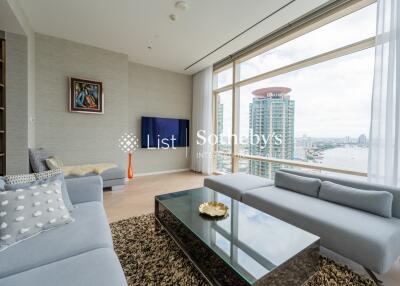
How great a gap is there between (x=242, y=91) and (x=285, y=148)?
1.75 metres

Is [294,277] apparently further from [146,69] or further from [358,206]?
[146,69]

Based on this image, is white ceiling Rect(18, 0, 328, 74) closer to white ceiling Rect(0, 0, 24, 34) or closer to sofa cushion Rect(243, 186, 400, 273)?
white ceiling Rect(0, 0, 24, 34)

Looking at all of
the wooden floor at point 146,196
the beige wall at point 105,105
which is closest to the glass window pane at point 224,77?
the beige wall at point 105,105

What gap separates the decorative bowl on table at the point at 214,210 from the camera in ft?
5.65

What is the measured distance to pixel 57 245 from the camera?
117cm

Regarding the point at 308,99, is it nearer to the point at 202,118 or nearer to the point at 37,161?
the point at 202,118

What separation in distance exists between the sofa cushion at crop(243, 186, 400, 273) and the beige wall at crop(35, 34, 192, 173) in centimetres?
361

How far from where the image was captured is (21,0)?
8.36 ft

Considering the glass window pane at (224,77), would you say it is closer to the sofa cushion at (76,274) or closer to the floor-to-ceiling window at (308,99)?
the floor-to-ceiling window at (308,99)

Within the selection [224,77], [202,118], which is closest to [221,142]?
[202,118]

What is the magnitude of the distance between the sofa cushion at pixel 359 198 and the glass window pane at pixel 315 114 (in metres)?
0.89

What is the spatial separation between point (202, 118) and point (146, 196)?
272 cm

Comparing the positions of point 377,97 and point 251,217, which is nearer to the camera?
point 251,217

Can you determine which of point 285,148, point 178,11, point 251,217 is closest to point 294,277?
point 251,217
